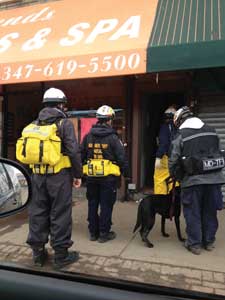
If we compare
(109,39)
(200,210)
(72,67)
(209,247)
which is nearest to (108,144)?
(200,210)

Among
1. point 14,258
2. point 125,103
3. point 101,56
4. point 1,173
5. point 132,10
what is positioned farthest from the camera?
point 125,103

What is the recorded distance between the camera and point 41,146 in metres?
4.22

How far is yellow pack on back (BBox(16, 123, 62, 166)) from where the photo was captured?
422 centimetres

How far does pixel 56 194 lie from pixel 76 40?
12.0 feet

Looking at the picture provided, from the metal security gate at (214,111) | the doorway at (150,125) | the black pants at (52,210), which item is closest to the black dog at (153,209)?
the black pants at (52,210)

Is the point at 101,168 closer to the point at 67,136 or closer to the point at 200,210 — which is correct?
the point at 67,136

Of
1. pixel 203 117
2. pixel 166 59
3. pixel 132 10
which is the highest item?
pixel 132 10

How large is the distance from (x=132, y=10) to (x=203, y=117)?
90.3 inches

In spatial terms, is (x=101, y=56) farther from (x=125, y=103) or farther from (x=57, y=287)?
(x=57, y=287)

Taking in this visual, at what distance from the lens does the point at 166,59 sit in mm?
5891

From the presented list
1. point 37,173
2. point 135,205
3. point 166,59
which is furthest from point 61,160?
point 135,205

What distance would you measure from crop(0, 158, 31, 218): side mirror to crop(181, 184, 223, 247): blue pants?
2553mm

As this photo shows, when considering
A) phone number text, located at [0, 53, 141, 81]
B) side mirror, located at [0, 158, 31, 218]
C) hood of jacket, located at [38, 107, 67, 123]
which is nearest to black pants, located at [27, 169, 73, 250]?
hood of jacket, located at [38, 107, 67, 123]

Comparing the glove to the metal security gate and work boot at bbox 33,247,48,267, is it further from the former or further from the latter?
work boot at bbox 33,247,48,267
